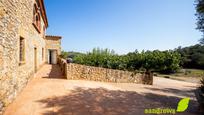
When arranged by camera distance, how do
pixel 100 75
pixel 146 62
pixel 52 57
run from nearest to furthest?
pixel 100 75 < pixel 146 62 < pixel 52 57

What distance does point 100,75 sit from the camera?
12.0 metres

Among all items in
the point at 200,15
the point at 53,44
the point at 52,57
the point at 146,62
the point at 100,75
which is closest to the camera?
the point at 200,15

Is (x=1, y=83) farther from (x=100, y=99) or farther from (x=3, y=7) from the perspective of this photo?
(x=100, y=99)

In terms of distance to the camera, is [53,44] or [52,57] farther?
[52,57]

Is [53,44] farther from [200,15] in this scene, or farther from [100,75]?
[200,15]

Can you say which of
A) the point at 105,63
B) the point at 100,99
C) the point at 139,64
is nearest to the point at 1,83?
the point at 100,99

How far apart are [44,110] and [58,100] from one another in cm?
107

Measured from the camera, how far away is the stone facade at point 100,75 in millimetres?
10602

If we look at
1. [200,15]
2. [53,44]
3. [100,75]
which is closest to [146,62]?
[100,75]

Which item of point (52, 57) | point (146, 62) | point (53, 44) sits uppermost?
point (53, 44)

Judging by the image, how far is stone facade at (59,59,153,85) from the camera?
10.6 m

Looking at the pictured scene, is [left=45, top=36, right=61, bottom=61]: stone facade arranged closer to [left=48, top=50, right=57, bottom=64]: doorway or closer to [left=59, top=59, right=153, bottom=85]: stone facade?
[left=48, top=50, right=57, bottom=64]: doorway

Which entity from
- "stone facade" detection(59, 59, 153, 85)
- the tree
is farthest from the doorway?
the tree

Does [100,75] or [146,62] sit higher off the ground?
[146,62]
